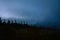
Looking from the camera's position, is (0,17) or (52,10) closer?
(0,17)

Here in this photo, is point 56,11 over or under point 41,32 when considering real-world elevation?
over

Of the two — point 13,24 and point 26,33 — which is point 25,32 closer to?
point 26,33

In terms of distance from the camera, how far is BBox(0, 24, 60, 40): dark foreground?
135 centimetres

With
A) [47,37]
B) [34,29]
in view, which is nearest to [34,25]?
[34,29]

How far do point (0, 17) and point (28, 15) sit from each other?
298mm

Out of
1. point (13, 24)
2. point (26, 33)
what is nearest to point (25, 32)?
point (26, 33)

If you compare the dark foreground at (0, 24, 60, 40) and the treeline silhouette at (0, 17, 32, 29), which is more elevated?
the treeline silhouette at (0, 17, 32, 29)

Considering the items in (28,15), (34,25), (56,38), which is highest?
(28,15)

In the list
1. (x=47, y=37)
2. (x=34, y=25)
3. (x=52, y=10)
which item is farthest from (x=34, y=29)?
(x=52, y=10)

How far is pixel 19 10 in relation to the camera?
1.42 m

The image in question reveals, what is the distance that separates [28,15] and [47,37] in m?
0.31

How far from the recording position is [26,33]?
1.38m

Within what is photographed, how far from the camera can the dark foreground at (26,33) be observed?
1.35m

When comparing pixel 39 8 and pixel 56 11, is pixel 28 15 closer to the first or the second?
pixel 39 8
